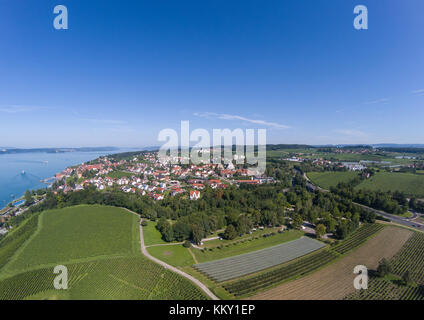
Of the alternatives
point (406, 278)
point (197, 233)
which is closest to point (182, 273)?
point (197, 233)

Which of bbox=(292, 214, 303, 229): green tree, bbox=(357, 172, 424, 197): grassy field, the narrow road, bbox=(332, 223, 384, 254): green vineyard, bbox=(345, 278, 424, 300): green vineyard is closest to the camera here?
bbox=(345, 278, 424, 300): green vineyard

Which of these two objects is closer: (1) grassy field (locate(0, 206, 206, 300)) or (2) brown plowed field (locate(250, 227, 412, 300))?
(2) brown plowed field (locate(250, 227, 412, 300))

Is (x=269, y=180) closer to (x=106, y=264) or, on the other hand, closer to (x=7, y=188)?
(x=106, y=264)

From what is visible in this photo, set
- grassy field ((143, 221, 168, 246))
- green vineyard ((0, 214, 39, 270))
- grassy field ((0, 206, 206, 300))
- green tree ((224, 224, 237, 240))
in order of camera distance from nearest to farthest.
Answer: grassy field ((0, 206, 206, 300)) < green vineyard ((0, 214, 39, 270)) < grassy field ((143, 221, 168, 246)) < green tree ((224, 224, 237, 240))

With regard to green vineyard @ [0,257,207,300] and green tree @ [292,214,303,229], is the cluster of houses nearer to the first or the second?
green tree @ [292,214,303,229]

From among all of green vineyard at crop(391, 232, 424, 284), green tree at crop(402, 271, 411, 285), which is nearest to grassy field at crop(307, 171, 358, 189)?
green vineyard at crop(391, 232, 424, 284)

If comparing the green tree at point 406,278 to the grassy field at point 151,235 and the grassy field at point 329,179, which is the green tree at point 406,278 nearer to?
the grassy field at point 151,235

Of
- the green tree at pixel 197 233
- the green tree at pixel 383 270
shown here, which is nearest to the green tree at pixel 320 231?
the green tree at pixel 383 270

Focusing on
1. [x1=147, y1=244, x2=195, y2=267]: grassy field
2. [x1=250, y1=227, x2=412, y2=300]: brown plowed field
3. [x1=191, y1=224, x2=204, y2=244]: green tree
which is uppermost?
[x1=191, y1=224, x2=204, y2=244]: green tree
